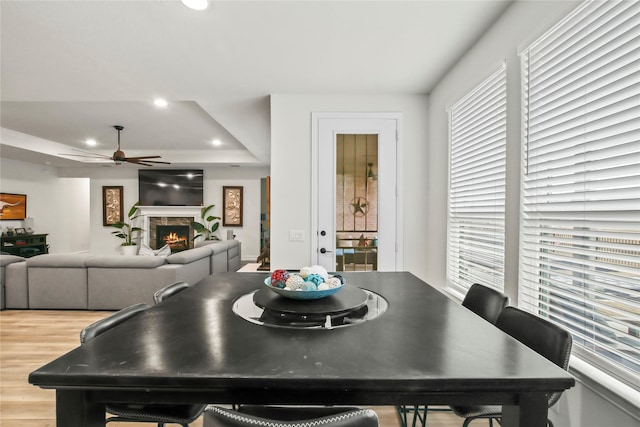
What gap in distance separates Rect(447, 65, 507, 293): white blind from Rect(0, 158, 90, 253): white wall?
341 inches

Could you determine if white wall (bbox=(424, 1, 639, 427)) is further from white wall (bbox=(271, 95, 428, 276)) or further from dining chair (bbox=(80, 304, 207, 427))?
dining chair (bbox=(80, 304, 207, 427))

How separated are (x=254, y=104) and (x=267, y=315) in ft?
8.93

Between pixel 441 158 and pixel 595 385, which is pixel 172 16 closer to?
pixel 441 158

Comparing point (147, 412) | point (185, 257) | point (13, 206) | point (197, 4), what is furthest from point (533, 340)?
point (13, 206)

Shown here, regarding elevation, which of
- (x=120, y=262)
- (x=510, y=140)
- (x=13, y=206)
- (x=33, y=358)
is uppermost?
(x=510, y=140)

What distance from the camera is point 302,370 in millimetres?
807

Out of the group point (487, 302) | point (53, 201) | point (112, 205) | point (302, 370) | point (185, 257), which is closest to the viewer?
point (302, 370)

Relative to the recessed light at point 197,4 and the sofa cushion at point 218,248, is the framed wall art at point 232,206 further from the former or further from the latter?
the recessed light at point 197,4

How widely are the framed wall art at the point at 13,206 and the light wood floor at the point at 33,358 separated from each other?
404 cm

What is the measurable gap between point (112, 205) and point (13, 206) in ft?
6.05

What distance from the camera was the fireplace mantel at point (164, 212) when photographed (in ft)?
26.0

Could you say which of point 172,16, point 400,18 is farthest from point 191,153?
point 400,18

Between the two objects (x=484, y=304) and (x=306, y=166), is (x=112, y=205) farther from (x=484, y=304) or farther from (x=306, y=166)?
(x=484, y=304)

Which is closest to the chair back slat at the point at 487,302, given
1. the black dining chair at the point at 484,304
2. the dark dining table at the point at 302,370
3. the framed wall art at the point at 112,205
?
the black dining chair at the point at 484,304
